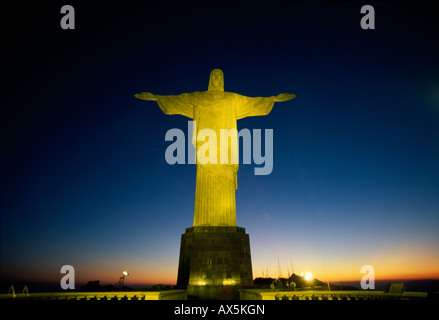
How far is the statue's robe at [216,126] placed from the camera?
8.71 m

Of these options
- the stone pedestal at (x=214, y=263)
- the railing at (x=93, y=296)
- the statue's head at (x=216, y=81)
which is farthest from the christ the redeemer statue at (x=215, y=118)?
the railing at (x=93, y=296)

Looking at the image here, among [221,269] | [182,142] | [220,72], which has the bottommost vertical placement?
[221,269]

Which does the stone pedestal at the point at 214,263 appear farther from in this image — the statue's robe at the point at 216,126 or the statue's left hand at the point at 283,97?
the statue's left hand at the point at 283,97

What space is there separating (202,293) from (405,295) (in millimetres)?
5080

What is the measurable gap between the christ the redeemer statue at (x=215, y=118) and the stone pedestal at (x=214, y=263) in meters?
0.48

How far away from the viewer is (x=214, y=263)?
7828 millimetres

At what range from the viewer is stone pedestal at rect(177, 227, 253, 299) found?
7527 millimetres

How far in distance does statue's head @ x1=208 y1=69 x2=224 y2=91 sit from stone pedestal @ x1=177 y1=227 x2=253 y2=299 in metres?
5.62

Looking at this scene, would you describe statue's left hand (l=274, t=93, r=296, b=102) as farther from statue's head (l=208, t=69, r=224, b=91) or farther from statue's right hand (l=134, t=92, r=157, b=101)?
statue's right hand (l=134, t=92, r=157, b=101)

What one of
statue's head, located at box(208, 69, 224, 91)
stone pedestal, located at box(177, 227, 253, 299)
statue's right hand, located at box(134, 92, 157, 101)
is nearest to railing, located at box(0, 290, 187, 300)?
stone pedestal, located at box(177, 227, 253, 299)

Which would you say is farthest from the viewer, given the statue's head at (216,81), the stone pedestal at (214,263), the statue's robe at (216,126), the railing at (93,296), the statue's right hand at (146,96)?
the statue's head at (216,81)
